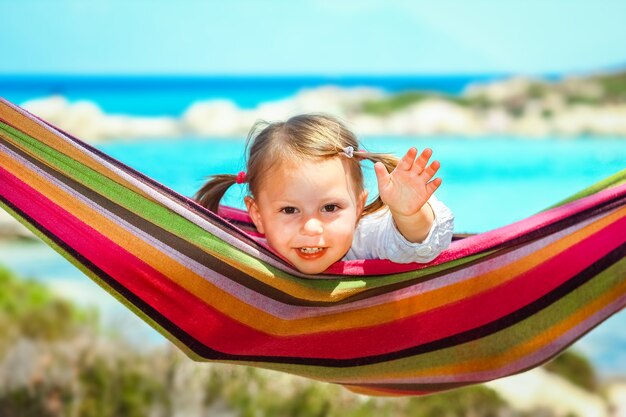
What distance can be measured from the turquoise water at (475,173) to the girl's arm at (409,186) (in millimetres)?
4815

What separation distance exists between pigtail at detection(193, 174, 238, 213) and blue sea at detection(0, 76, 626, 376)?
136 inches

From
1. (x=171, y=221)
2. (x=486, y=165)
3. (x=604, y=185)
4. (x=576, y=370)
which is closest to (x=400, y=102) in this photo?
(x=486, y=165)

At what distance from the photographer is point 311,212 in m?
1.40

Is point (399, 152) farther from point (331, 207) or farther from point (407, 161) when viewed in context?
point (407, 161)

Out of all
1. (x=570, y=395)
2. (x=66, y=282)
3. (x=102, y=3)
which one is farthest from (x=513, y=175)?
(x=102, y=3)

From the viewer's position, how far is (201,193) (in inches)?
66.3

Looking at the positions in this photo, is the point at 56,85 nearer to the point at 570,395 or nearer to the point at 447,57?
the point at 447,57

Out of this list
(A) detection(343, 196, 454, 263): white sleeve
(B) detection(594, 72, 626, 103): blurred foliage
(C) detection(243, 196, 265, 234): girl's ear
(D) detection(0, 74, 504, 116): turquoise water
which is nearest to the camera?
(A) detection(343, 196, 454, 263): white sleeve

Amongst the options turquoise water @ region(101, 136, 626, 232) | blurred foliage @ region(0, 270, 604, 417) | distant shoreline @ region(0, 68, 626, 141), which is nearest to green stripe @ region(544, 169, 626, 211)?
blurred foliage @ region(0, 270, 604, 417)

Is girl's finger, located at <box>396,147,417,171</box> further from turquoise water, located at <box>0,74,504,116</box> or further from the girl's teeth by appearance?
turquoise water, located at <box>0,74,504,116</box>

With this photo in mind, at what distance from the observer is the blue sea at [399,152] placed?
7309 millimetres

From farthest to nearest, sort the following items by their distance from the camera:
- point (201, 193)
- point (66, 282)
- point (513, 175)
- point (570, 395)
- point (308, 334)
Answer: point (513, 175), point (66, 282), point (570, 395), point (201, 193), point (308, 334)

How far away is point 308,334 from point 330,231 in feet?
0.71

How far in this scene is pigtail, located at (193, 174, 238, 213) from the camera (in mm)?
1633
